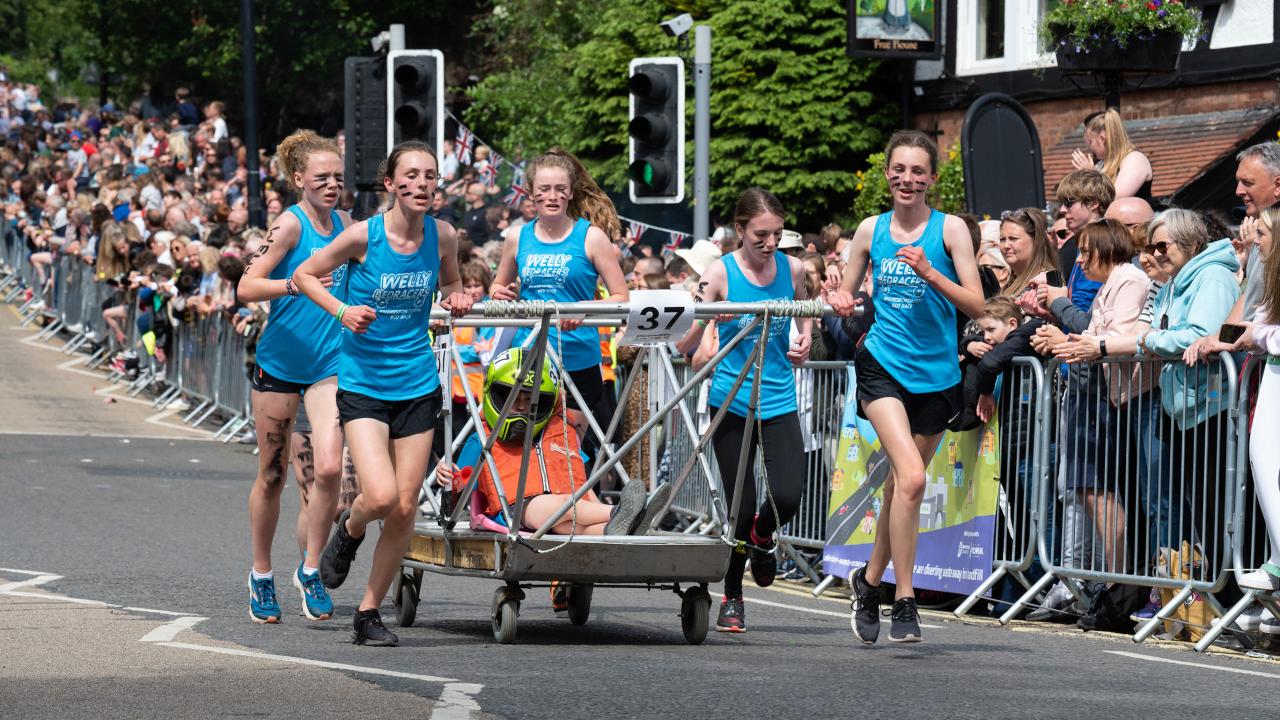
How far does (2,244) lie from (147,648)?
97.6 ft

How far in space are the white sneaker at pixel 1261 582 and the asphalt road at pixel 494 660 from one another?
323 millimetres

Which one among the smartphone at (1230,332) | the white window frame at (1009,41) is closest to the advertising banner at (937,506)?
the smartphone at (1230,332)

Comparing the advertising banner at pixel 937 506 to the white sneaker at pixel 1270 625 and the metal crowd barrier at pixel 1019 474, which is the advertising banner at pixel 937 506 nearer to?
the metal crowd barrier at pixel 1019 474

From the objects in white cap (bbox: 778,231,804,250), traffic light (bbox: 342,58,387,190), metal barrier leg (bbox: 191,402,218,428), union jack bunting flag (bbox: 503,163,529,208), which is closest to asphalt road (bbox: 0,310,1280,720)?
white cap (bbox: 778,231,804,250)

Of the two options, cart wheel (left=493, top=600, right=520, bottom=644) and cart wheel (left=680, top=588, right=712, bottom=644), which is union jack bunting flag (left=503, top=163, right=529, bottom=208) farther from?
cart wheel (left=493, top=600, right=520, bottom=644)

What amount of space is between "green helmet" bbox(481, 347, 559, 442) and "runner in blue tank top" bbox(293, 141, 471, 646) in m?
0.50

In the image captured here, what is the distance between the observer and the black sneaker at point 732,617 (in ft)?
32.1

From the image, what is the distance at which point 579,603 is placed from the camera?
982 centimetres

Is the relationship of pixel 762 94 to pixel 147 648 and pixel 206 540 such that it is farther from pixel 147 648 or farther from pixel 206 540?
pixel 147 648

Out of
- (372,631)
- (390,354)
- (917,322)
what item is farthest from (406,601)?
(917,322)

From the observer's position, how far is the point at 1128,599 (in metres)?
10.4

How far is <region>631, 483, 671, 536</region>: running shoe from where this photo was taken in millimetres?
9367

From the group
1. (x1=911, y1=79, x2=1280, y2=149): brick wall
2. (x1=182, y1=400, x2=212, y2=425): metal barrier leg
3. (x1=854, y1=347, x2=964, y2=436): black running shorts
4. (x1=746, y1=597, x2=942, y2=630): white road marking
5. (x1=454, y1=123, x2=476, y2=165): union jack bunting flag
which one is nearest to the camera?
(x1=854, y1=347, x2=964, y2=436): black running shorts

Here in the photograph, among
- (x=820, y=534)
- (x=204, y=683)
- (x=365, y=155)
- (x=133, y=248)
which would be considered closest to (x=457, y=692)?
(x=204, y=683)
